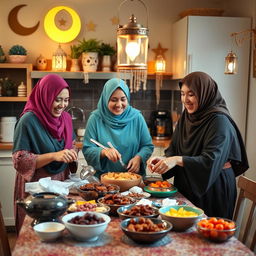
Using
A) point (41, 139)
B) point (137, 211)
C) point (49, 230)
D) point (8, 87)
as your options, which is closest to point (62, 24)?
point (8, 87)

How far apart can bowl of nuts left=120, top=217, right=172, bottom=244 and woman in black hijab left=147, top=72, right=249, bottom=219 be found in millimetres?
618

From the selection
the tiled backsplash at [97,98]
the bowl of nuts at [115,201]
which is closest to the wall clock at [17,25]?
the tiled backsplash at [97,98]

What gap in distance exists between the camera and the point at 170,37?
486cm

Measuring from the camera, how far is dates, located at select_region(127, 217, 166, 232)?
5.86 feet

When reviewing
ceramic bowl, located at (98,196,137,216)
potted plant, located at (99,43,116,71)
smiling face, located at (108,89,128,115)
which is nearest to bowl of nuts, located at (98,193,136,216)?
ceramic bowl, located at (98,196,137,216)

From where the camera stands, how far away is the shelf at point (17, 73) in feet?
14.5

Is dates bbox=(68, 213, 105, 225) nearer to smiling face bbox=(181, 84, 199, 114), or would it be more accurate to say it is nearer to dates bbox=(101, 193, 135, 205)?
dates bbox=(101, 193, 135, 205)

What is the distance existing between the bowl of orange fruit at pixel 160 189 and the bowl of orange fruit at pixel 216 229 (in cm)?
57

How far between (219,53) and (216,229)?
268 centimetres

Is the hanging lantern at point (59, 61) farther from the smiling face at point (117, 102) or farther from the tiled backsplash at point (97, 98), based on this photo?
the smiling face at point (117, 102)

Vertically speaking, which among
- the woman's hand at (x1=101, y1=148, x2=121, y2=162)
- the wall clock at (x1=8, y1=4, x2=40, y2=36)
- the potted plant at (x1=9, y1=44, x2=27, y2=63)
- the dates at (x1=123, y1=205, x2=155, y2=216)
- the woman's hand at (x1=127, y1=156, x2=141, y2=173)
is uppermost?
the wall clock at (x1=8, y1=4, x2=40, y2=36)

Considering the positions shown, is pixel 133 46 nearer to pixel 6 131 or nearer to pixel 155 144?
pixel 155 144

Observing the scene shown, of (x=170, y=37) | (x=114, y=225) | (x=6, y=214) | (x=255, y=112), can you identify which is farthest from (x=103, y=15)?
(x=114, y=225)

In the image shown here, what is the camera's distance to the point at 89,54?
177 inches
